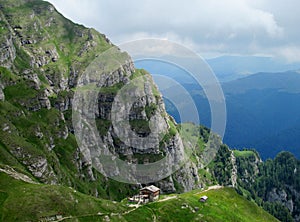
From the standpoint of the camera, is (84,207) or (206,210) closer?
(84,207)

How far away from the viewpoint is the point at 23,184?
483 feet

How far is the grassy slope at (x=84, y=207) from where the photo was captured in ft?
407

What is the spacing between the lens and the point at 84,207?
432 ft

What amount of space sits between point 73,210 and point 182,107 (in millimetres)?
55195

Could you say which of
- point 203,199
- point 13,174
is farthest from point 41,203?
point 203,199

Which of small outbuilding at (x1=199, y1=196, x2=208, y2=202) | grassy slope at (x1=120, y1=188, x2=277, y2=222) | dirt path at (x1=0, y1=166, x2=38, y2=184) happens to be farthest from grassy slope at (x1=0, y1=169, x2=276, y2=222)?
dirt path at (x1=0, y1=166, x2=38, y2=184)

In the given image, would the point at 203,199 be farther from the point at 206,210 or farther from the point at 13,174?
the point at 13,174

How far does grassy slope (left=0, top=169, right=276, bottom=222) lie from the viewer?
124 meters

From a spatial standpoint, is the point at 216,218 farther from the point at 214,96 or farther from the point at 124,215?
the point at 214,96

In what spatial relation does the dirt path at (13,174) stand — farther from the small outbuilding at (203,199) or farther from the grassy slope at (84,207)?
the small outbuilding at (203,199)

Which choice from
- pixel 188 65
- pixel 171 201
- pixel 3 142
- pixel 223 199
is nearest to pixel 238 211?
pixel 223 199

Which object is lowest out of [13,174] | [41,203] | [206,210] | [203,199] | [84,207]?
[206,210]

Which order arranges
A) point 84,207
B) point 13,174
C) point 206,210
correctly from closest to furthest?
point 84,207 < point 206,210 < point 13,174

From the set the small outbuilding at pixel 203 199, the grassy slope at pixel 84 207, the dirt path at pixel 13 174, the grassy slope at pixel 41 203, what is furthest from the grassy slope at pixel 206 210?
the dirt path at pixel 13 174
